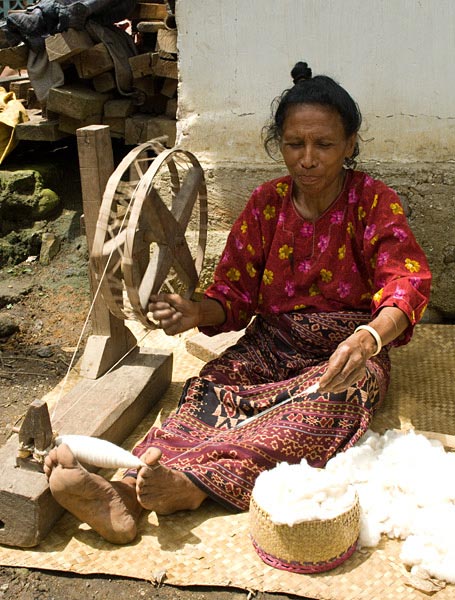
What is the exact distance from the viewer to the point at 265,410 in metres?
2.58

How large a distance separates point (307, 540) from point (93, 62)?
3.47m

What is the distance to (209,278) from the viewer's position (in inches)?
156

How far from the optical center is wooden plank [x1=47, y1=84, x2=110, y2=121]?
15.3 feet

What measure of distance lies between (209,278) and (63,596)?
2.13 meters

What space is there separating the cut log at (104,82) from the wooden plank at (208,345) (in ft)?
6.60

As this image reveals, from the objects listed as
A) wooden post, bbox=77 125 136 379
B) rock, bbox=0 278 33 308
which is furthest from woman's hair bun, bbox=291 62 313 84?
rock, bbox=0 278 33 308

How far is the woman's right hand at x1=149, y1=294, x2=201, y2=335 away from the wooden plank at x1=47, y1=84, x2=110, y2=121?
246 centimetres

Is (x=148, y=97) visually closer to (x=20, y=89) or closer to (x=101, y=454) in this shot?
(x=20, y=89)

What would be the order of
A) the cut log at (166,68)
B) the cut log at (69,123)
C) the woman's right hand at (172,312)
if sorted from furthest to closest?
the cut log at (69,123), the cut log at (166,68), the woman's right hand at (172,312)

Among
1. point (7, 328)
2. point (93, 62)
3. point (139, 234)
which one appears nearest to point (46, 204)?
point (93, 62)

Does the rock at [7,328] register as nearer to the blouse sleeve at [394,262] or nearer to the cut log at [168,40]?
the cut log at [168,40]

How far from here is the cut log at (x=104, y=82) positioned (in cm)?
470

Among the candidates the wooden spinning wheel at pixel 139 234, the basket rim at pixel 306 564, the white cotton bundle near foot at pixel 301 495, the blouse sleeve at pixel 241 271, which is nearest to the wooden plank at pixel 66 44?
the wooden spinning wheel at pixel 139 234

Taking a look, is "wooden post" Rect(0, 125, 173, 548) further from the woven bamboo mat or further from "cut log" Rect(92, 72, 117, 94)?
"cut log" Rect(92, 72, 117, 94)
